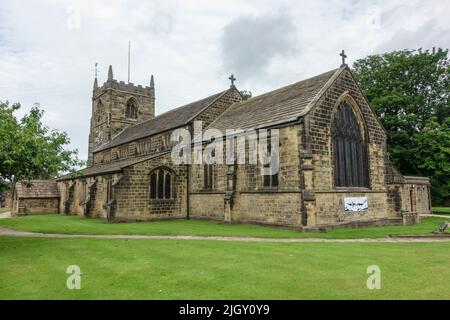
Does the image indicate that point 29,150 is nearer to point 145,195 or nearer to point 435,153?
point 145,195

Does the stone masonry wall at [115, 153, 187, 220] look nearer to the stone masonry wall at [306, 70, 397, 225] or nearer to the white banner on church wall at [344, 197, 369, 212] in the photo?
the stone masonry wall at [306, 70, 397, 225]

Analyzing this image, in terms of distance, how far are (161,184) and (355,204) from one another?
1388 centimetres

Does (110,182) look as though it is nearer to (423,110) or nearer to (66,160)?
(66,160)

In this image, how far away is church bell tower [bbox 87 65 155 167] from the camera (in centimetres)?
4528

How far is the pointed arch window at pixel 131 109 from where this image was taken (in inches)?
1847

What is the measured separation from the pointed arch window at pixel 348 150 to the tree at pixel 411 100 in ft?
39.4

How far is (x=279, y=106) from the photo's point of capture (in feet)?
70.1

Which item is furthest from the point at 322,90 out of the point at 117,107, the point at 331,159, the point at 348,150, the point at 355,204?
the point at 117,107

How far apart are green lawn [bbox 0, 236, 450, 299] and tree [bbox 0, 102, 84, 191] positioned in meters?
2.76

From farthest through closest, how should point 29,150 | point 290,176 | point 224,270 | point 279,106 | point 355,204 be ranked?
1. point 279,106
2. point 355,204
3. point 290,176
4. point 29,150
5. point 224,270

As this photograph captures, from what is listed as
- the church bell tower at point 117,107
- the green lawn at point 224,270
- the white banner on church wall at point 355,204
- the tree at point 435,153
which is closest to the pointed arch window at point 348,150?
the white banner on church wall at point 355,204

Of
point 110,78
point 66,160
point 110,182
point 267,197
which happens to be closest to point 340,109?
point 267,197

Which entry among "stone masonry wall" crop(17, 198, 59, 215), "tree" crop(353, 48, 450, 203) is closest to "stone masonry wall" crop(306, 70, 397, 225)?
"tree" crop(353, 48, 450, 203)
